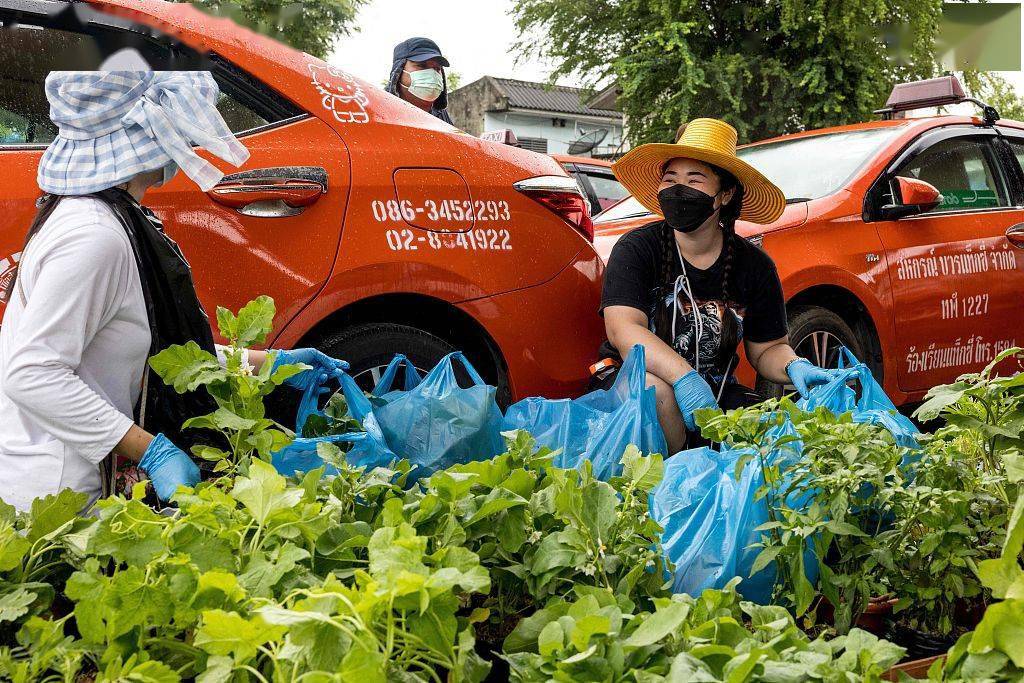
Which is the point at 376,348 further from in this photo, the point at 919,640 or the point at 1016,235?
the point at 1016,235

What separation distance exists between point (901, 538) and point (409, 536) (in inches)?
34.0

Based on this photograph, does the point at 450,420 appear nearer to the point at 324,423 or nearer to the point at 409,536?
the point at 324,423

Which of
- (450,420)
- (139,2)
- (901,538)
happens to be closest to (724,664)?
(901,538)

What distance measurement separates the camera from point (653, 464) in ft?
4.91

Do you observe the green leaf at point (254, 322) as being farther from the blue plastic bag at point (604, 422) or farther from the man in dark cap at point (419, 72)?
the man in dark cap at point (419, 72)

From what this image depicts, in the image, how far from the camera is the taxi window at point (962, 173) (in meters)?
5.35

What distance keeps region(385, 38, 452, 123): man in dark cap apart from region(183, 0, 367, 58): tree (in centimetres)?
41

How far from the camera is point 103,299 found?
6.86 ft

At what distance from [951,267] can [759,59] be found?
1193 cm

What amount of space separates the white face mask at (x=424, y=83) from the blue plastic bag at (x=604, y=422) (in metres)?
2.85

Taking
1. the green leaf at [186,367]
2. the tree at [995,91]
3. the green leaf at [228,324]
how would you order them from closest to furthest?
the green leaf at [186,367], the green leaf at [228,324], the tree at [995,91]

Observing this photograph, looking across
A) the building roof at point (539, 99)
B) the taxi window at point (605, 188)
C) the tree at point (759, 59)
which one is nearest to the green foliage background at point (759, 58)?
the tree at point (759, 59)

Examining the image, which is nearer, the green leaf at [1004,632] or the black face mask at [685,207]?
the green leaf at [1004,632]

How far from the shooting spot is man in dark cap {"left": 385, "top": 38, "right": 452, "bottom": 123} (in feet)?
17.2
